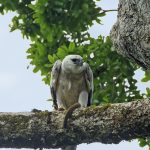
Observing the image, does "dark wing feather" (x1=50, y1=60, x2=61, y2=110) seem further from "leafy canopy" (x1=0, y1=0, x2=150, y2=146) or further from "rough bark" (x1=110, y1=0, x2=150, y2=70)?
"rough bark" (x1=110, y1=0, x2=150, y2=70)

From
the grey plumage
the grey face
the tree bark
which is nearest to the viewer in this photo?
the tree bark

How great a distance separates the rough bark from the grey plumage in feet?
13.2

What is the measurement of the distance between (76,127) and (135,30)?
4.76ft

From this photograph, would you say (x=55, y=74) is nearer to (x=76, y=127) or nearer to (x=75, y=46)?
(x=75, y=46)

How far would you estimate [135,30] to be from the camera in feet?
24.1

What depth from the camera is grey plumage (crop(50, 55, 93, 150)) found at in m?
11.8

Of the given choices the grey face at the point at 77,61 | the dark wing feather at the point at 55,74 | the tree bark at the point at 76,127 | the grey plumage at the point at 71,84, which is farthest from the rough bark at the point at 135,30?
the dark wing feather at the point at 55,74

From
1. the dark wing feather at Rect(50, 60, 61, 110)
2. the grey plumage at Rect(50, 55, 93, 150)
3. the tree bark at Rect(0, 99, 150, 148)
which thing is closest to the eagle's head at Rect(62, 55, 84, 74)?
the grey plumage at Rect(50, 55, 93, 150)

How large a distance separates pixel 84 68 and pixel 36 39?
8.76 feet

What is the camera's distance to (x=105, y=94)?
1303 centimetres

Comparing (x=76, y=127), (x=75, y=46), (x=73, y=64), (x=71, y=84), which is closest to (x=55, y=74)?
(x=71, y=84)

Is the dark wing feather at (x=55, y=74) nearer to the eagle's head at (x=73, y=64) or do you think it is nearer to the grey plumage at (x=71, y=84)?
the grey plumage at (x=71, y=84)

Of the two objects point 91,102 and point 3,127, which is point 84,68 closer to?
point 91,102

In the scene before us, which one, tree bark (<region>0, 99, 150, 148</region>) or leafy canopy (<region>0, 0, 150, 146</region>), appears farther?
leafy canopy (<region>0, 0, 150, 146</region>)
